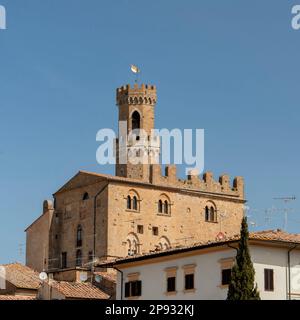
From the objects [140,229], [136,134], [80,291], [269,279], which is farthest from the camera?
[136,134]

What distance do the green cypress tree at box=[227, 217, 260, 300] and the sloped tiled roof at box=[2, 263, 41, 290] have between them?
24.1 meters

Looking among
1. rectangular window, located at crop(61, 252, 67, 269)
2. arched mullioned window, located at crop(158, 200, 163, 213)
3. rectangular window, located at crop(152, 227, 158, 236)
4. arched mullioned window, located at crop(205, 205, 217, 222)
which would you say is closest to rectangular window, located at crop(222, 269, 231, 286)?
rectangular window, located at crop(152, 227, 158, 236)

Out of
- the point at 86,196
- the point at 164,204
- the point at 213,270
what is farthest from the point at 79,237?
the point at 213,270

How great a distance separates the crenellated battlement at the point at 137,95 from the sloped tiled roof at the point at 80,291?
35.9m

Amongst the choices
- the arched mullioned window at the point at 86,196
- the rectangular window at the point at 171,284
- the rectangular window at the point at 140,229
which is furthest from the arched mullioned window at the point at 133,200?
the rectangular window at the point at 171,284

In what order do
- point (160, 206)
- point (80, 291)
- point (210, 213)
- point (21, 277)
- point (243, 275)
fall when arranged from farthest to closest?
point (210, 213)
point (160, 206)
point (21, 277)
point (80, 291)
point (243, 275)

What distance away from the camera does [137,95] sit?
80.4 meters

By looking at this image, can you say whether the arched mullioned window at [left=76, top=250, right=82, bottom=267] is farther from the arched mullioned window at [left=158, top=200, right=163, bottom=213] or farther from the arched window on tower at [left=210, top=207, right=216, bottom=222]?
the arched window on tower at [left=210, top=207, right=216, bottom=222]

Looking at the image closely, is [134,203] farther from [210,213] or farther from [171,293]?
[171,293]

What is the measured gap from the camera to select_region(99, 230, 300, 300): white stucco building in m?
32.0

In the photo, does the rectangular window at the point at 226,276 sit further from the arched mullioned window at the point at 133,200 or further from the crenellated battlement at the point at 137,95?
the crenellated battlement at the point at 137,95

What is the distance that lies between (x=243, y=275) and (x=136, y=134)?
49.2 metres

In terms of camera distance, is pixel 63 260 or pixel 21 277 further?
pixel 63 260
